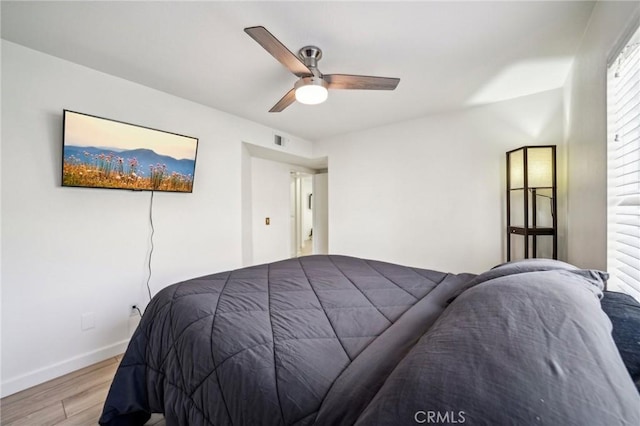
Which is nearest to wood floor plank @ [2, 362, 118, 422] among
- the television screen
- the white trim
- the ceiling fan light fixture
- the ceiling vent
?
the television screen

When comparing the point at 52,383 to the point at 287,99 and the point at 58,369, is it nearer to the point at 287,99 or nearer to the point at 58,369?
the point at 58,369

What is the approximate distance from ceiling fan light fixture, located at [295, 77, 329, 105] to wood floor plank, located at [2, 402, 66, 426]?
Answer: 2510 mm

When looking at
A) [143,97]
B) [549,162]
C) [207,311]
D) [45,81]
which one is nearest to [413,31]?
[549,162]

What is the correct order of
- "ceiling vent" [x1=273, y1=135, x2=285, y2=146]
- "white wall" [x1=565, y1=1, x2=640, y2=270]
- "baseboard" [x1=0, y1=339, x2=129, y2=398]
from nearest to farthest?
1. "white wall" [x1=565, y1=1, x2=640, y2=270]
2. "baseboard" [x1=0, y1=339, x2=129, y2=398]
3. "ceiling vent" [x1=273, y1=135, x2=285, y2=146]

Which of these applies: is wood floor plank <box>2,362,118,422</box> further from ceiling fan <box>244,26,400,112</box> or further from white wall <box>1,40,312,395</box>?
ceiling fan <box>244,26,400,112</box>

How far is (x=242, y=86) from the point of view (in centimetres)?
223

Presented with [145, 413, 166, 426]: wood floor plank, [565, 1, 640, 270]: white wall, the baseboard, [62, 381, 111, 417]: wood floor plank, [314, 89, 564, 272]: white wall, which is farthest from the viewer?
[314, 89, 564, 272]: white wall

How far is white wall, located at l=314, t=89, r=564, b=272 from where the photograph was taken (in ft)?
8.39

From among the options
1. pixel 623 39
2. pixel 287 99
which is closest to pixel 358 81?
pixel 287 99

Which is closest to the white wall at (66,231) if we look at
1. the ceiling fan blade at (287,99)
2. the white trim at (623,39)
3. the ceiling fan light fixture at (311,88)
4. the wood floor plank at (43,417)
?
the wood floor plank at (43,417)

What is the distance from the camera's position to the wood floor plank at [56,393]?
57.7 inches

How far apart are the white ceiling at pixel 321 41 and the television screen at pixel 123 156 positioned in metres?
0.48

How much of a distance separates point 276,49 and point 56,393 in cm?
267

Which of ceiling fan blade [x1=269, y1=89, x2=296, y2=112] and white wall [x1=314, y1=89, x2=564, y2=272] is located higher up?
ceiling fan blade [x1=269, y1=89, x2=296, y2=112]
